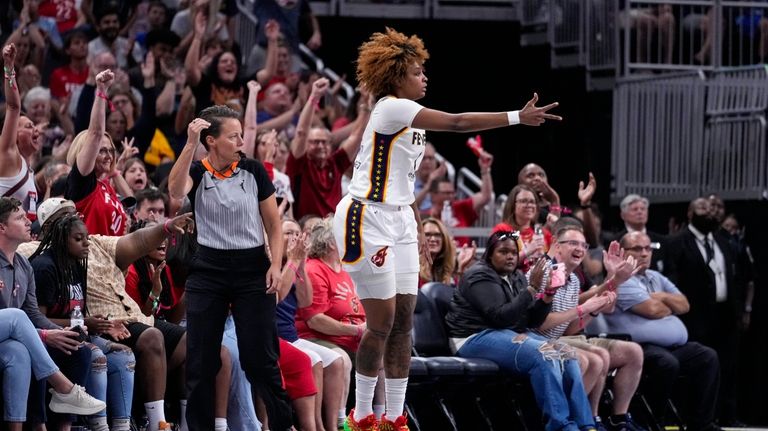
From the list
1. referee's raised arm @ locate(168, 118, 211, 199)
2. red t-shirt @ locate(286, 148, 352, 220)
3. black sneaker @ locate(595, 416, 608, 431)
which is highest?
referee's raised arm @ locate(168, 118, 211, 199)

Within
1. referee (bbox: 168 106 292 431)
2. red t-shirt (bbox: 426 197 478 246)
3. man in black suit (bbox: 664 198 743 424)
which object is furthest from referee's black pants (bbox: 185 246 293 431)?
man in black suit (bbox: 664 198 743 424)

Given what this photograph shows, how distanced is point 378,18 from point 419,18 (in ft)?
1.80

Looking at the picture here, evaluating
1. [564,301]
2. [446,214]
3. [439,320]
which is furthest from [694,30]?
[439,320]

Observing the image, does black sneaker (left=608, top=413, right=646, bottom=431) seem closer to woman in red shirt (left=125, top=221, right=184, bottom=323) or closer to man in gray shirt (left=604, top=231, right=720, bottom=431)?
man in gray shirt (left=604, top=231, right=720, bottom=431)

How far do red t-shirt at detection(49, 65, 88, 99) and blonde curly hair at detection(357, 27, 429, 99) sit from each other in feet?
20.2

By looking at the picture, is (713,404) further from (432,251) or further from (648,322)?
(432,251)

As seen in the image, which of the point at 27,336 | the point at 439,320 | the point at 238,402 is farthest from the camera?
the point at 439,320

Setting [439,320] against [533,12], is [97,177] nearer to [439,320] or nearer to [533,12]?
[439,320]

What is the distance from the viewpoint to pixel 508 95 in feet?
57.2

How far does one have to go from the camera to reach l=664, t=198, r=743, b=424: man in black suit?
12.9m

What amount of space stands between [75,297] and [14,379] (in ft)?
2.38

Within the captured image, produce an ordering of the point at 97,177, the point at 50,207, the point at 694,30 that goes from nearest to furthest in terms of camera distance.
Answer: the point at 50,207 < the point at 97,177 < the point at 694,30

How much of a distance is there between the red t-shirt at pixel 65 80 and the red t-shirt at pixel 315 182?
8.72ft

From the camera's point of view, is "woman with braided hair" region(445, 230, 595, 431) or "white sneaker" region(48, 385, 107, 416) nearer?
"white sneaker" region(48, 385, 107, 416)
